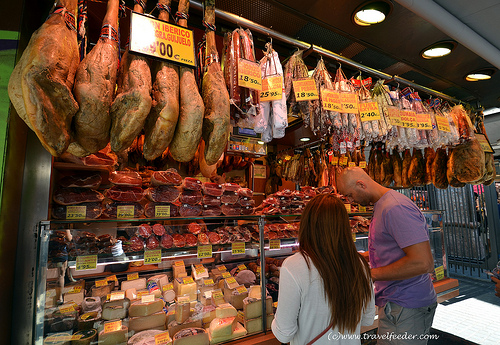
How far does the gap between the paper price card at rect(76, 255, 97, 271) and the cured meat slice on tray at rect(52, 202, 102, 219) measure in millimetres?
452

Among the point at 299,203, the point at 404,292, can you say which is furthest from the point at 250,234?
the point at 404,292

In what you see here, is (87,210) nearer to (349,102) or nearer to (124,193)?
(124,193)

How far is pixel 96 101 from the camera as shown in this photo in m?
1.38

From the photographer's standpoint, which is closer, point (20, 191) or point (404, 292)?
point (20, 191)

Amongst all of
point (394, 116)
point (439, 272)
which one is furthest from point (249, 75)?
point (439, 272)

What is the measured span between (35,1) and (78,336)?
9.68 ft

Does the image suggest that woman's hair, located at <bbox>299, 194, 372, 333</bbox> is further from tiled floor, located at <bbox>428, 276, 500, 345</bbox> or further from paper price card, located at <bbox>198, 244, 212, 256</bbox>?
tiled floor, located at <bbox>428, 276, 500, 345</bbox>

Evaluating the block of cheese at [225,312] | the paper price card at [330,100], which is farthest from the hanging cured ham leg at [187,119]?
the block of cheese at [225,312]

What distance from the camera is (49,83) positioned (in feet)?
3.98

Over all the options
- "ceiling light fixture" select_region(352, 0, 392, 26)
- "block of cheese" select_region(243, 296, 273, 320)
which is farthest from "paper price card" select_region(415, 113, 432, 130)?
"block of cheese" select_region(243, 296, 273, 320)

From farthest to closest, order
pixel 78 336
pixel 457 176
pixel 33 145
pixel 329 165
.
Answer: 1. pixel 329 165
2. pixel 457 176
3. pixel 33 145
4. pixel 78 336

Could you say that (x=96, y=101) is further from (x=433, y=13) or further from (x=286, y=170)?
(x=286, y=170)

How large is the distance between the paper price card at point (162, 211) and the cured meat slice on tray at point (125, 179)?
351 millimetres

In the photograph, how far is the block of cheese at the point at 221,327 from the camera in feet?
7.76
